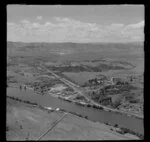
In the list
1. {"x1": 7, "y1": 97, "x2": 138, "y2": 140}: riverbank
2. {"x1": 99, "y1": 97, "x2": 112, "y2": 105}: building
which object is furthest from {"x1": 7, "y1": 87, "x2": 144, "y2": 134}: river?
{"x1": 99, "y1": 97, "x2": 112, "y2": 105}: building

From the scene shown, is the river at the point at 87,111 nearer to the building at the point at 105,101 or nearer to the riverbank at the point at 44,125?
the riverbank at the point at 44,125

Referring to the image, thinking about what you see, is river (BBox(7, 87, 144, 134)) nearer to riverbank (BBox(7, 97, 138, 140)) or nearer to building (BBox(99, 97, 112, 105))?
riverbank (BBox(7, 97, 138, 140))

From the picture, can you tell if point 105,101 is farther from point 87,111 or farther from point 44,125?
point 44,125

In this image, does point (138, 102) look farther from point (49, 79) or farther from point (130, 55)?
point (130, 55)

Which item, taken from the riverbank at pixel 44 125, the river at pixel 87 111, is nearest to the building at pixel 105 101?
the river at pixel 87 111

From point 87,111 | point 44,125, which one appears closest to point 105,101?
point 87,111
